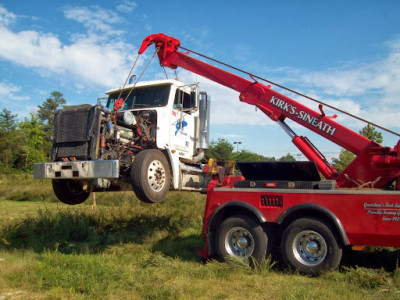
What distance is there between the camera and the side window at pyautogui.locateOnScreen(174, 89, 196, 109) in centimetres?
897

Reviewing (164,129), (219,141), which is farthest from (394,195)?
(219,141)

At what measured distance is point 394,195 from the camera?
18.0 feet

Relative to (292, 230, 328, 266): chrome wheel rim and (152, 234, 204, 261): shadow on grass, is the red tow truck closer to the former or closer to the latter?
(292, 230, 328, 266): chrome wheel rim

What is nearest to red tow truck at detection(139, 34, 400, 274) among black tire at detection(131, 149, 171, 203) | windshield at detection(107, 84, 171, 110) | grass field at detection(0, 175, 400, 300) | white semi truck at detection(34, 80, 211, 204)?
grass field at detection(0, 175, 400, 300)

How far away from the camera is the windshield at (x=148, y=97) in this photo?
28.9 ft

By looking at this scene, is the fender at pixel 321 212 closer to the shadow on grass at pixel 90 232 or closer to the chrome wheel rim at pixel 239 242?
the chrome wheel rim at pixel 239 242

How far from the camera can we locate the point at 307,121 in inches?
289

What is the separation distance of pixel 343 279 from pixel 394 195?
143 centimetres

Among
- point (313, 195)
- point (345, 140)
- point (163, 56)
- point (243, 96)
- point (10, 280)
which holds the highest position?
point (163, 56)

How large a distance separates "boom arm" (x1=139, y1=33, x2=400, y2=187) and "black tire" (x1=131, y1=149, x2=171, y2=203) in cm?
236

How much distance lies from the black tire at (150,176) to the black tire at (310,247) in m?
2.54

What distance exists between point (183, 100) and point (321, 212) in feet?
15.1

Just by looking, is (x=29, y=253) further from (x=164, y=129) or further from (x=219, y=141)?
(x=219, y=141)

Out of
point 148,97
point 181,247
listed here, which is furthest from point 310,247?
point 148,97
